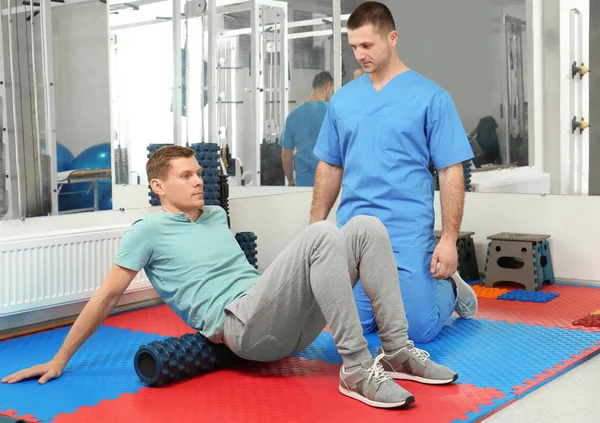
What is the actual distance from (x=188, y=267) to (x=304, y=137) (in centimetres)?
283

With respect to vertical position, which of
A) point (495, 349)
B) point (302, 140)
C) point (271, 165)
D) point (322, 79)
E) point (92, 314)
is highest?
point (322, 79)

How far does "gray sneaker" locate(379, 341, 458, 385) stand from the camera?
267cm

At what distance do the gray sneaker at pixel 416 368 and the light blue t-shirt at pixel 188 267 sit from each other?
555mm

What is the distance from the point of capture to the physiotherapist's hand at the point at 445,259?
3.12 m

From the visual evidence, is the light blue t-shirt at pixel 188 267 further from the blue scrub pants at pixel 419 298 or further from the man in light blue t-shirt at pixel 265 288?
the blue scrub pants at pixel 419 298

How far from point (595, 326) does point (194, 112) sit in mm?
2653

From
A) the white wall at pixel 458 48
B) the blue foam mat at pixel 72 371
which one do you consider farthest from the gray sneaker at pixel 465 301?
the white wall at pixel 458 48

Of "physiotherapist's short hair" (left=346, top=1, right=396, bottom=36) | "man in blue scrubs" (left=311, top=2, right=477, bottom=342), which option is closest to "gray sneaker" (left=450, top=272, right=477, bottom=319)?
"man in blue scrubs" (left=311, top=2, right=477, bottom=342)

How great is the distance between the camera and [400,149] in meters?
3.34

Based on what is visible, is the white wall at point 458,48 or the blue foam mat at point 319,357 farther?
the white wall at point 458,48

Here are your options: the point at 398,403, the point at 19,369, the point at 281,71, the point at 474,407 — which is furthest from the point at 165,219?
the point at 281,71

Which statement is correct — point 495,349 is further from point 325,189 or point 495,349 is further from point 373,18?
point 373,18

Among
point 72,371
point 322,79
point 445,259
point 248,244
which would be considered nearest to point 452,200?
point 445,259

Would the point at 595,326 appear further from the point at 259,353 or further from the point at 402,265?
the point at 259,353
